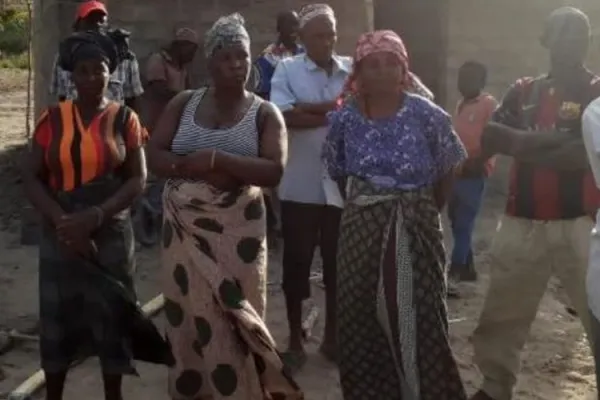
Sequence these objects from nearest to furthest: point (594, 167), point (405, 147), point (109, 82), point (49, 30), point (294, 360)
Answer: point (594, 167) → point (405, 147) → point (294, 360) → point (109, 82) → point (49, 30)

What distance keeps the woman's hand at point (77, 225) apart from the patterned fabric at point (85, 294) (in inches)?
2.7

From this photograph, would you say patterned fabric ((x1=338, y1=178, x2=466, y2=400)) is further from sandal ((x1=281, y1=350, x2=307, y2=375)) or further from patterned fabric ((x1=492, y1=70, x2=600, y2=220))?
sandal ((x1=281, y1=350, x2=307, y2=375))

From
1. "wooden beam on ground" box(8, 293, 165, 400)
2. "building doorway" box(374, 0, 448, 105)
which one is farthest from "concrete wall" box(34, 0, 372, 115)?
"wooden beam on ground" box(8, 293, 165, 400)

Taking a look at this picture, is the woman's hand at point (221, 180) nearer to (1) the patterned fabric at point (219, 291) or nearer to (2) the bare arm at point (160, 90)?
(1) the patterned fabric at point (219, 291)

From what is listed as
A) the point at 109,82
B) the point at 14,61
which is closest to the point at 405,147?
the point at 109,82

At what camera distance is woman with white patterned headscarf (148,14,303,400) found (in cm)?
400

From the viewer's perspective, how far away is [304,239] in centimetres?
502

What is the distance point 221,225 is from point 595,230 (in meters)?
1.57

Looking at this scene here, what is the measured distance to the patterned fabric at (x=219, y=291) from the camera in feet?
13.1

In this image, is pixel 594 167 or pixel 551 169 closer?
pixel 594 167

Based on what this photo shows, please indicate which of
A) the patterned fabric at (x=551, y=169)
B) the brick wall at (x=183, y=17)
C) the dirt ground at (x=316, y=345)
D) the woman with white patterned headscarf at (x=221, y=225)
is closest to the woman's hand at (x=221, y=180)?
the woman with white patterned headscarf at (x=221, y=225)

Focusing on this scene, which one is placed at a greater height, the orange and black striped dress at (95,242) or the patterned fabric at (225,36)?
the patterned fabric at (225,36)

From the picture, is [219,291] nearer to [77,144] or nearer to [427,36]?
[77,144]

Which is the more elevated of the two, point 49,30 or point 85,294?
point 49,30
